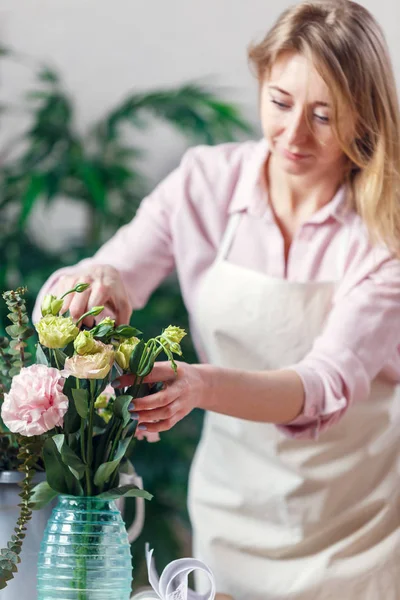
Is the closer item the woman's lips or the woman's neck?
the woman's lips

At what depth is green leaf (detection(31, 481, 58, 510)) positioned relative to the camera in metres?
0.94

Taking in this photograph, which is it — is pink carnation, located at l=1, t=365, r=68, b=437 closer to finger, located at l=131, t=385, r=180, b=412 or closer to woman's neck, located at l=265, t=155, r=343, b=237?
finger, located at l=131, t=385, r=180, b=412

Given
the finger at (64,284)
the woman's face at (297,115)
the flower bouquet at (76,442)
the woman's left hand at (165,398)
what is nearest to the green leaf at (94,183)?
the woman's face at (297,115)

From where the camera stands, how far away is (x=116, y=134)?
2.40 meters

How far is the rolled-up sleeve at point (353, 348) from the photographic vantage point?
1.37 metres

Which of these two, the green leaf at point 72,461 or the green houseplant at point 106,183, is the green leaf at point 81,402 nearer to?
the green leaf at point 72,461

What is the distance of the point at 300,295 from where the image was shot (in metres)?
1.56

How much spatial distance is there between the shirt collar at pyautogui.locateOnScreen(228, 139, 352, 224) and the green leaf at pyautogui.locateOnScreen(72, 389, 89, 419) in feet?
2.56

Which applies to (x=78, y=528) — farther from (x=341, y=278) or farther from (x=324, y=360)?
(x=341, y=278)

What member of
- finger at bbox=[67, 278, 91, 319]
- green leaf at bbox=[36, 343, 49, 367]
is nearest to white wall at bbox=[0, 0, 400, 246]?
finger at bbox=[67, 278, 91, 319]

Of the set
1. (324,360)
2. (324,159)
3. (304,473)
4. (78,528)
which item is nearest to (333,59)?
(324,159)

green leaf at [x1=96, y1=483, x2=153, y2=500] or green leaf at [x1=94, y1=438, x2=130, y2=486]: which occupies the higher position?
green leaf at [x1=94, y1=438, x2=130, y2=486]

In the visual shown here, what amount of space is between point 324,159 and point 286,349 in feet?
1.15

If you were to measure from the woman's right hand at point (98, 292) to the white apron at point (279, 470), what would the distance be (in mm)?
304
